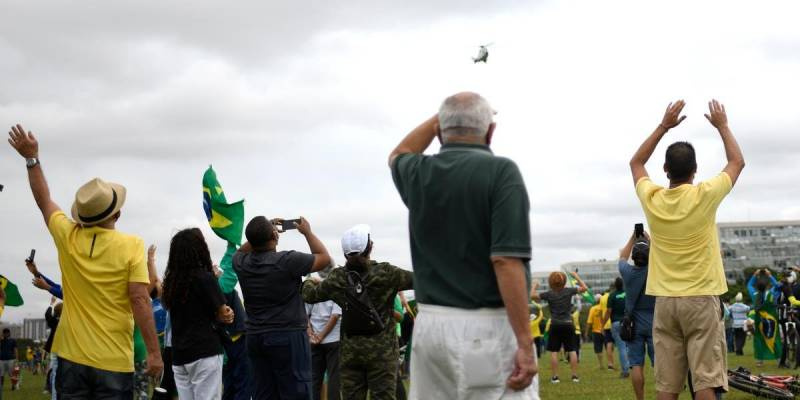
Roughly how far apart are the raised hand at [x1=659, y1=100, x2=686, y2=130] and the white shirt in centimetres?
522

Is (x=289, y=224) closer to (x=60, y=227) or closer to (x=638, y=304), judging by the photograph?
(x=60, y=227)

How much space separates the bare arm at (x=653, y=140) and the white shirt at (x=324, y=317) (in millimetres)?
4859

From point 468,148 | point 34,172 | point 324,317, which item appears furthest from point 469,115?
point 324,317

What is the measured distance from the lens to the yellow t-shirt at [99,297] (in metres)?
5.66

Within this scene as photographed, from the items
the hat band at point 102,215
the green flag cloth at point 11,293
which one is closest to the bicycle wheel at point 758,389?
the hat band at point 102,215

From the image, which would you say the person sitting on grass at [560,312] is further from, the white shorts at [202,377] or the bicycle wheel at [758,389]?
the white shorts at [202,377]

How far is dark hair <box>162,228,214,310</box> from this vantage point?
7.56 metres

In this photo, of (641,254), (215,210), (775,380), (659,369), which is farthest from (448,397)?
(775,380)

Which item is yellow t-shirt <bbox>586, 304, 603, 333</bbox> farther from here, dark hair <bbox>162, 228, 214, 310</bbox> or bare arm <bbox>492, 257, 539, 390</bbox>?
bare arm <bbox>492, 257, 539, 390</bbox>

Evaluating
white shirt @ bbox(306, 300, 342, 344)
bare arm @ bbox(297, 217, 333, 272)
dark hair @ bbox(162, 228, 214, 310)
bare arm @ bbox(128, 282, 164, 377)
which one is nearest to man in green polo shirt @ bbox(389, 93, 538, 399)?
bare arm @ bbox(128, 282, 164, 377)

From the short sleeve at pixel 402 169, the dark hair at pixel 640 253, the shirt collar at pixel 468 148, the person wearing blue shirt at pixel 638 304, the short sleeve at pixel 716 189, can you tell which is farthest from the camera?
the dark hair at pixel 640 253

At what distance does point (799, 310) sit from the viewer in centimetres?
2014

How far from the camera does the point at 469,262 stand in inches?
162

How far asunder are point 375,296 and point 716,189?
9.83 feet
